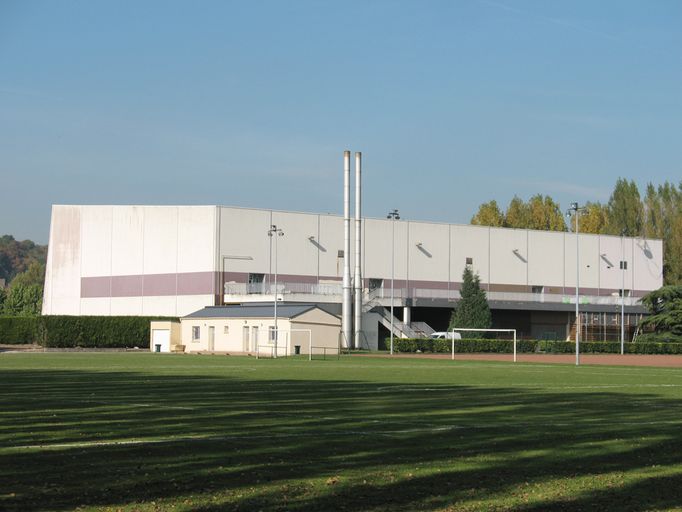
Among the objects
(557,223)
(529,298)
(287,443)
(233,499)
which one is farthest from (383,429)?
(557,223)

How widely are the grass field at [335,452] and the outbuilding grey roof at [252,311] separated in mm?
53317

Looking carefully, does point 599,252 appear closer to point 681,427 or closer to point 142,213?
point 142,213

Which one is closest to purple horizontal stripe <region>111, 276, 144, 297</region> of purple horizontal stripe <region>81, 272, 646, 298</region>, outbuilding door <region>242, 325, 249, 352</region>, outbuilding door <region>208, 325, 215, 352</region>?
purple horizontal stripe <region>81, 272, 646, 298</region>

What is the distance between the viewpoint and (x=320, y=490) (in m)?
10.5

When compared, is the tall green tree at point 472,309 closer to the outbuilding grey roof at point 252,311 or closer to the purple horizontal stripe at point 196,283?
the outbuilding grey roof at point 252,311

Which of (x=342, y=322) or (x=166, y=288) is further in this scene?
(x=166, y=288)

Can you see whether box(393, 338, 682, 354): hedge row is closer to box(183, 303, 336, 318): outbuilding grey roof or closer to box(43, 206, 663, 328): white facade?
box(183, 303, 336, 318): outbuilding grey roof

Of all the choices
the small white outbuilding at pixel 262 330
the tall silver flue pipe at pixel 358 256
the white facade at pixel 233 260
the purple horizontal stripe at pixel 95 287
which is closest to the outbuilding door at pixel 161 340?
the small white outbuilding at pixel 262 330

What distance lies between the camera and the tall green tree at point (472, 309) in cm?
Result: 9386

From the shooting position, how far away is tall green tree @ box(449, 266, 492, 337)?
93.9 metres

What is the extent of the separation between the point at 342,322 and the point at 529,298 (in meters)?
26.8

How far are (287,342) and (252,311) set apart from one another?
7.18 metres

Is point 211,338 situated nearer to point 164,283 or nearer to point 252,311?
point 252,311

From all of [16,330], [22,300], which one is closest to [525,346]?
[16,330]
